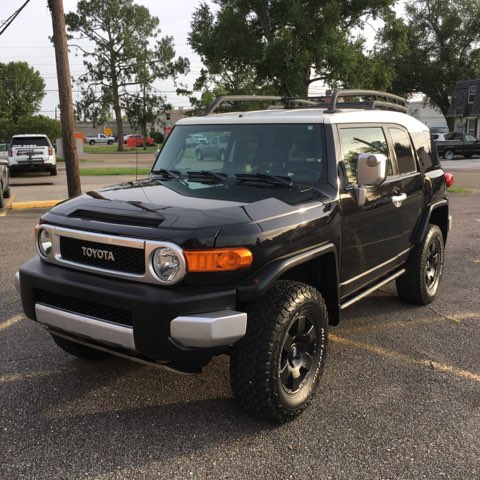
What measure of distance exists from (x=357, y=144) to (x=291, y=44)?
1080 inches

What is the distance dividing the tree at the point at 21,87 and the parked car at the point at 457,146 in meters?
51.6

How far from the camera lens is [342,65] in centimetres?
2973

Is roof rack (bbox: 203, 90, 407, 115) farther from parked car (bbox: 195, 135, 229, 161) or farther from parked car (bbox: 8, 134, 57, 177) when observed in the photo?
parked car (bbox: 8, 134, 57, 177)

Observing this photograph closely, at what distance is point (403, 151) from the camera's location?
4.74m

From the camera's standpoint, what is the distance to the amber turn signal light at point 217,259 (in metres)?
2.78

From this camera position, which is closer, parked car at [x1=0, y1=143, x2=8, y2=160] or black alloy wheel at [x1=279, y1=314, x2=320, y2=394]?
black alloy wheel at [x1=279, y1=314, x2=320, y2=394]

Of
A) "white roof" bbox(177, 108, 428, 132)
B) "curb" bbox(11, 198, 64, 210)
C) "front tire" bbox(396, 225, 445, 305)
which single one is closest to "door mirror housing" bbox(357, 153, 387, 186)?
"white roof" bbox(177, 108, 428, 132)

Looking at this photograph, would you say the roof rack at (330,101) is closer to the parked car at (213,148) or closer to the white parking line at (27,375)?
Result: the parked car at (213,148)

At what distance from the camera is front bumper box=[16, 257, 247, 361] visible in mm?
2719

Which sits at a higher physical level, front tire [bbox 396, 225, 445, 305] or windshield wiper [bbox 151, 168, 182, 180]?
windshield wiper [bbox 151, 168, 182, 180]

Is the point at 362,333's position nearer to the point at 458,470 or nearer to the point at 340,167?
the point at 340,167

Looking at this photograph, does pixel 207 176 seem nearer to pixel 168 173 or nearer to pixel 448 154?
pixel 168 173

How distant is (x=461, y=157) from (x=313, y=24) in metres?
13.9

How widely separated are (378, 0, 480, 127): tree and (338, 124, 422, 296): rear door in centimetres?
5018
